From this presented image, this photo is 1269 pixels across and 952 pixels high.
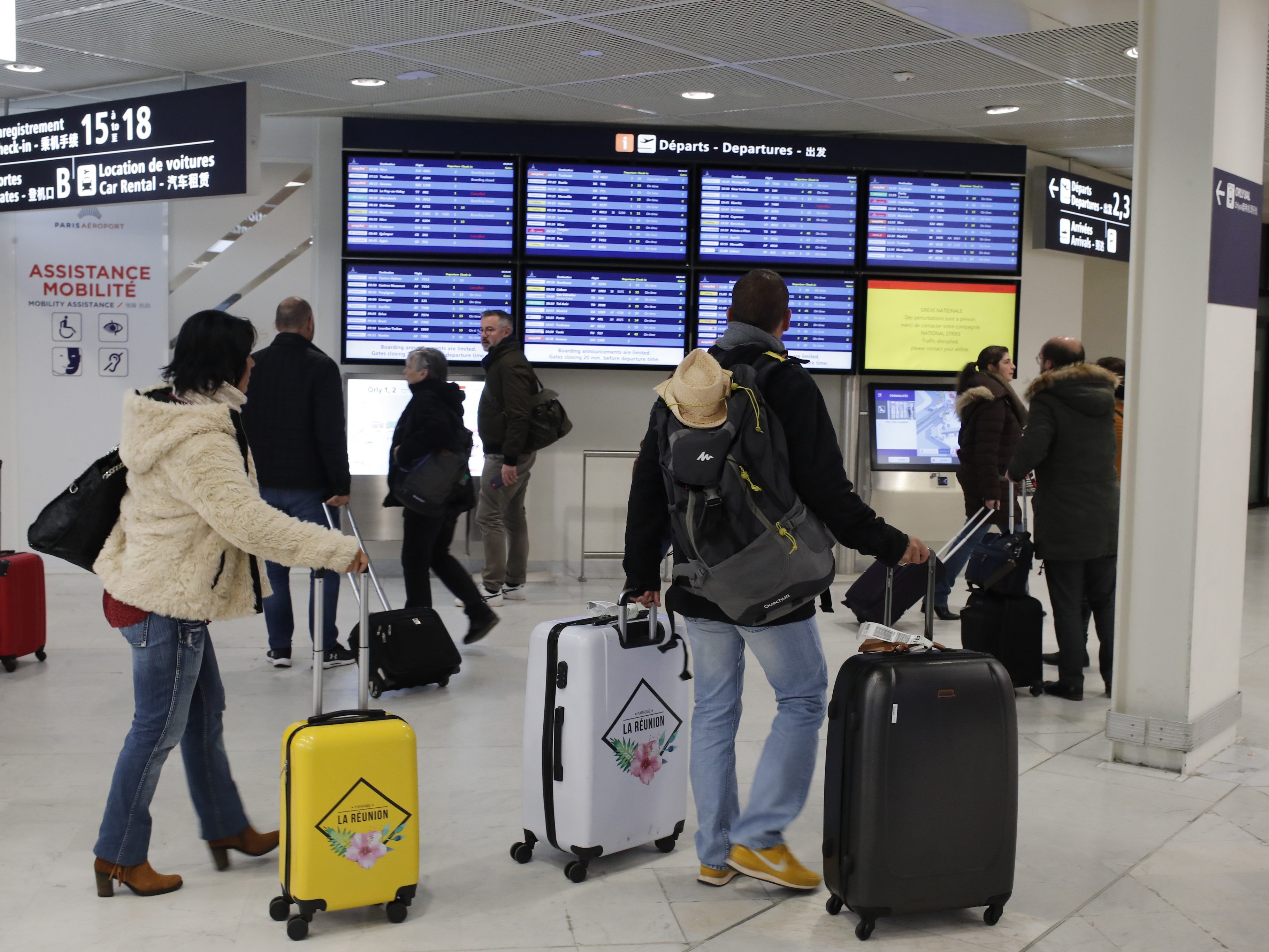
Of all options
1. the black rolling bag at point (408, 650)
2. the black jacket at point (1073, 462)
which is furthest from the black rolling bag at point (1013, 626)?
the black rolling bag at point (408, 650)

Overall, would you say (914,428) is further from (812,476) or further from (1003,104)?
(812,476)

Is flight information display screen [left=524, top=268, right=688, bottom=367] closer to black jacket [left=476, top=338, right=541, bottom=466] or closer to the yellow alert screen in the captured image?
black jacket [left=476, top=338, right=541, bottom=466]

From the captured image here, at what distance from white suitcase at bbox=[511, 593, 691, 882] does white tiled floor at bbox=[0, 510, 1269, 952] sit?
11 centimetres

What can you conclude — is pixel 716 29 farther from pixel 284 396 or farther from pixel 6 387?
pixel 6 387

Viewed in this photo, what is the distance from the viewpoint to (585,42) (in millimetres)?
5816

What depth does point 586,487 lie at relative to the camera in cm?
802

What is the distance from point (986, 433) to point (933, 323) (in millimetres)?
1800

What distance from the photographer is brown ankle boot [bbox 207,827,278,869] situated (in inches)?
123

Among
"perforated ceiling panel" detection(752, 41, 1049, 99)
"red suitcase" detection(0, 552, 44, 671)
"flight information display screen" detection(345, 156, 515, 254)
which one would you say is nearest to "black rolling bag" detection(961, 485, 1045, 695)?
"perforated ceiling panel" detection(752, 41, 1049, 99)

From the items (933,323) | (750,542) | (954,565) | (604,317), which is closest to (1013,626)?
(954,565)

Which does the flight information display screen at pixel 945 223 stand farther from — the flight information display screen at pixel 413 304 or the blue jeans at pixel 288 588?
the blue jeans at pixel 288 588

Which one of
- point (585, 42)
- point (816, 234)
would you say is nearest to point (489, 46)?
point (585, 42)

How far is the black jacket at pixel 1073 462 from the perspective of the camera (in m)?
4.98

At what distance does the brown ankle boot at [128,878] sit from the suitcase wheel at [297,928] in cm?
46
